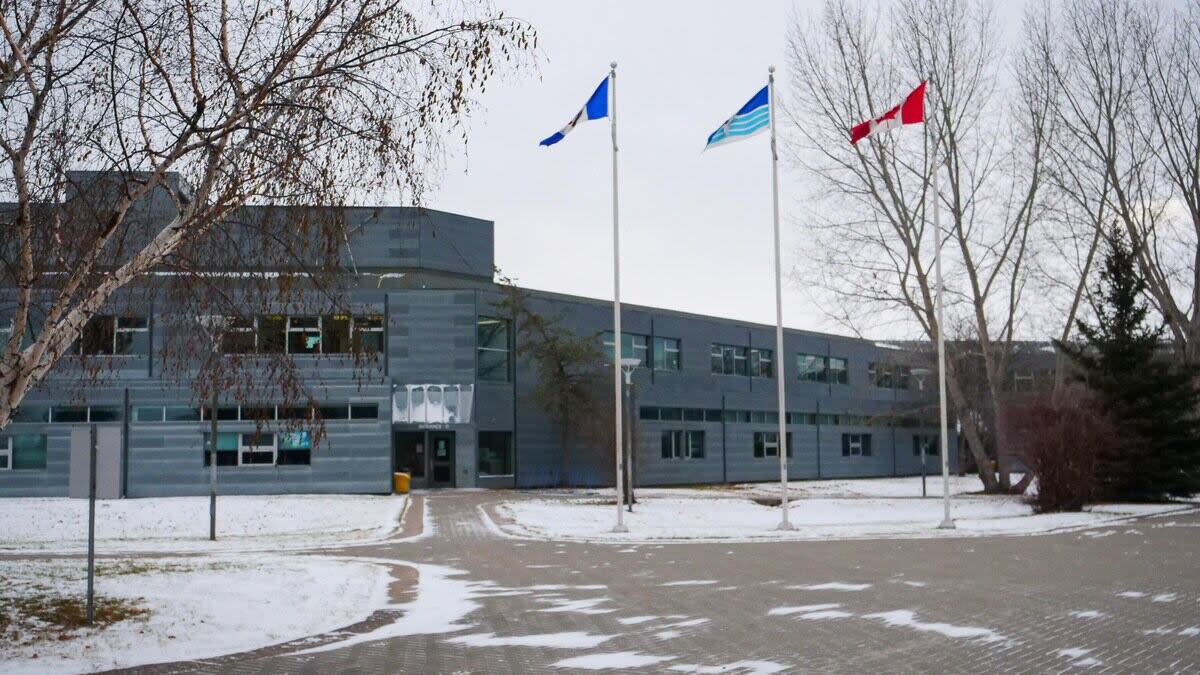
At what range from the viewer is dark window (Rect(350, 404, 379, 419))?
4628cm

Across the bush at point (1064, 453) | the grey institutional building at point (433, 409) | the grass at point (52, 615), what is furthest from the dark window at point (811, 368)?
the grass at point (52, 615)

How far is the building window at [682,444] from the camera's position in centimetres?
5894

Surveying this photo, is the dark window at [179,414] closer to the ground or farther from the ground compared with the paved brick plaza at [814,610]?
farther from the ground

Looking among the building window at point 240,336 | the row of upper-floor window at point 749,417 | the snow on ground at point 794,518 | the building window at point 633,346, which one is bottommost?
the snow on ground at point 794,518

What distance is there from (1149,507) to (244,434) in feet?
107

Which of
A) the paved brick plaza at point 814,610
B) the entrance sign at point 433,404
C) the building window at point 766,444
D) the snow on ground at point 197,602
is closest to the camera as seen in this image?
the paved brick plaza at point 814,610

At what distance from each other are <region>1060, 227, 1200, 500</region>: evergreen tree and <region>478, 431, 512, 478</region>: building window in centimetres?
2365

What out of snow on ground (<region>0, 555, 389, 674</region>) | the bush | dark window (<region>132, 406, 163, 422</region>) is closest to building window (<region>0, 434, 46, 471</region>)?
dark window (<region>132, 406, 163, 422</region>)

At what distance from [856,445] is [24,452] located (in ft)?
158

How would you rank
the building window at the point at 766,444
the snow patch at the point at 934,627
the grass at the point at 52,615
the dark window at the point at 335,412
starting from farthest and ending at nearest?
1. the building window at the point at 766,444
2. the dark window at the point at 335,412
3. the grass at the point at 52,615
4. the snow patch at the point at 934,627

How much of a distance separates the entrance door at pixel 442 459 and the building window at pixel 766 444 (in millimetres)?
21886

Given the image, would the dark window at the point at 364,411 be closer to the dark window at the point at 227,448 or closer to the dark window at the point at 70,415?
the dark window at the point at 227,448

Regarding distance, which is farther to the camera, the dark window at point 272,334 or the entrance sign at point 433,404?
the entrance sign at point 433,404

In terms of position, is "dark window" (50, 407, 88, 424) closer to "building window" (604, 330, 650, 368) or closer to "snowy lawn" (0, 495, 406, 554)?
"snowy lawn" (0, 495, 406, 554)
